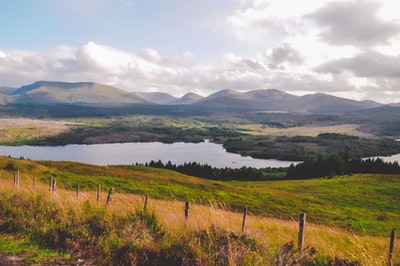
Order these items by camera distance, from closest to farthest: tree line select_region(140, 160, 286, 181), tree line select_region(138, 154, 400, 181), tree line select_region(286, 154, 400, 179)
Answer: tree line select_region(140, 160, 286, 181) → tree line select_region(138, 154, 400, 181) → tree line select_region(286, 154, 400, 179)

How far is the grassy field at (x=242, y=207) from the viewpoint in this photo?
41.8ft

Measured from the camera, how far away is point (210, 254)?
11070 millimetres

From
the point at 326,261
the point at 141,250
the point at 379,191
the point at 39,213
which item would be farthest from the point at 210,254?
the point at 379,191

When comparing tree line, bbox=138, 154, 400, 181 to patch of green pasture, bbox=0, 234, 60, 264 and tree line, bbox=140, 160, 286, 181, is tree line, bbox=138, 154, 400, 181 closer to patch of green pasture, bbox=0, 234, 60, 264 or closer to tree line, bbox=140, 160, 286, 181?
tree line, bbox=140, 160, 286, 181

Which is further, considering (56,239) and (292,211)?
(292,211)

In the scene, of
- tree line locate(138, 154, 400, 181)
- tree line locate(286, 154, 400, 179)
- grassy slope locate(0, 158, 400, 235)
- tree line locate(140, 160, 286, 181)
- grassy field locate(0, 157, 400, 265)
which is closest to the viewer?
grassy field locate(0, 157, 400, 265)

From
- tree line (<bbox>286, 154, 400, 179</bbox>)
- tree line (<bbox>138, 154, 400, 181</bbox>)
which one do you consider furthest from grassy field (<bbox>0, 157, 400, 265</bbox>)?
tree line (<bbox>138, 154, 400, 181</bbox>)

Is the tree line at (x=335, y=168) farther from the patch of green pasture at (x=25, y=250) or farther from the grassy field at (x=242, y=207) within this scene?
the patch of green pasture at (x=25, y=250)

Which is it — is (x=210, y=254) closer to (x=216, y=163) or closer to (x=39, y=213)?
(x=39, y=213)

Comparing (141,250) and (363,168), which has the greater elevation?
(141,250)

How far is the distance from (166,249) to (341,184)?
87465 millimetres

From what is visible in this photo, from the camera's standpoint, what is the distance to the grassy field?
501 inches

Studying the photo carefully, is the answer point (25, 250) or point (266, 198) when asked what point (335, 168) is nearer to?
point (266, 198)

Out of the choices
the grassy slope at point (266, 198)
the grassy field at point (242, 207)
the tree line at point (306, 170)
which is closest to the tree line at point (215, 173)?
the tree line at point (306, 170)
